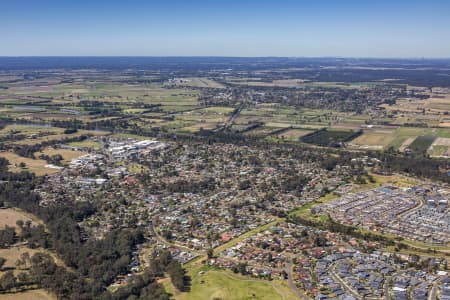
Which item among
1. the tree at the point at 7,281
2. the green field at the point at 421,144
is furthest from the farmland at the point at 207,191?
the tree at the point at 7,281

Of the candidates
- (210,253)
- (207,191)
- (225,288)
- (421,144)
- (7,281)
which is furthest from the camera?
(421,144)

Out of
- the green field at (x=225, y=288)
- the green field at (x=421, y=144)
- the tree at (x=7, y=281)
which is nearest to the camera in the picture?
the green field at (x=225, y=288)

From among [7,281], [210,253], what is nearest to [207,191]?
[210,253]

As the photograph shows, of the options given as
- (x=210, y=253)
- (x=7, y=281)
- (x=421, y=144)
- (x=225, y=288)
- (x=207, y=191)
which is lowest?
(x=225, y=288)

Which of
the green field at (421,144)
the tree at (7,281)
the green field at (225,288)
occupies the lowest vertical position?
the green field at (225,288)

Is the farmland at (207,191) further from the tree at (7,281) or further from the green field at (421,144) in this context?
the tree at (7,281)

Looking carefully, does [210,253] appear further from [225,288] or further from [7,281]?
[7,281]

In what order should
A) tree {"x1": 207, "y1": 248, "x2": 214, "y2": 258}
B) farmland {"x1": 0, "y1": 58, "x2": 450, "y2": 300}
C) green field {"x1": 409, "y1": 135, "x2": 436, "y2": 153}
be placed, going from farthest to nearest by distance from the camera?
green field {"x1": 409, "y1": 135, "x2": 436, "y2": 153}, tree {"x1": 207, "y1": 248, "x2": 214, "y2": 258}, farmland {"x1": 0, "y1": 58, "x2": 450, "y2": 300}

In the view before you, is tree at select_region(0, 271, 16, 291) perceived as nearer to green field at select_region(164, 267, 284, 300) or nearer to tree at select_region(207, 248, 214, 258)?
green field at select_region(164, 267, 284, 300)

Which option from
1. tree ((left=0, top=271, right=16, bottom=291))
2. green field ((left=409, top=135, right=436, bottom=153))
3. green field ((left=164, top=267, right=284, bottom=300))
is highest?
green field ((left=409, top=135, right=436, bottom=153))

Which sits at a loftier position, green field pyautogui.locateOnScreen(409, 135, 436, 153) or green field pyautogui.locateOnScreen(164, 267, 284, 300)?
green field pyautogui.locateOnScreen(409, 135, 436, 153)

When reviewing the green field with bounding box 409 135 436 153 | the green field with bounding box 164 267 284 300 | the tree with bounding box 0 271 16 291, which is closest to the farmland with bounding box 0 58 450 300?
the green field with bounding box 164 267 284 300

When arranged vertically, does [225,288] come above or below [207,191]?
below
